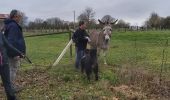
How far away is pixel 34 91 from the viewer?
12469mm

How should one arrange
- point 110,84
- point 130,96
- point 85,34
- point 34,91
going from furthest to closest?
point 85,34
point 110,84
point 34,91
point 130,96

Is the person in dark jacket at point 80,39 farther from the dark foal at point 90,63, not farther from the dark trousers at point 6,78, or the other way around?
the dark trousers at point 6,78

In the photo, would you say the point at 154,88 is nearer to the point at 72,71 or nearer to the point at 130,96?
the point at 130,96

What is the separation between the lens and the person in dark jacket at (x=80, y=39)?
15961mm

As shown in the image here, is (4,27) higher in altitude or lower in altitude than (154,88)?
higher

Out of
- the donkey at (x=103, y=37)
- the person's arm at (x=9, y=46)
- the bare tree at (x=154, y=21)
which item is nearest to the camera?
the person's arm at (x=9, y=46)

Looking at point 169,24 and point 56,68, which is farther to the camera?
point 169,24

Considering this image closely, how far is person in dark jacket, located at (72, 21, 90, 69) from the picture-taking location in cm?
1596

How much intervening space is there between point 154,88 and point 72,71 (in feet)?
Answer: 13.6

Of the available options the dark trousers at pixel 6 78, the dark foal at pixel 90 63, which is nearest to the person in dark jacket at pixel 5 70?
the dark trousers at pixel 6 78

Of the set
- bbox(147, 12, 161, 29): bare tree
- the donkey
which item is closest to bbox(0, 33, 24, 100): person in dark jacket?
the donkey

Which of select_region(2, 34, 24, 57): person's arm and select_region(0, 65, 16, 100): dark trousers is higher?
select_region(2, 34, 24, 57): person's arm

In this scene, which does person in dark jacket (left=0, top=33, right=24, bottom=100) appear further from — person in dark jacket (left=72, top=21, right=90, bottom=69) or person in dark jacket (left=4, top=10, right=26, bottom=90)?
person in dark jacket (left=72, top=21, right=90, bottom=69)

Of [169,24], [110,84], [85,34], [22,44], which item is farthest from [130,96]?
[169,24]
